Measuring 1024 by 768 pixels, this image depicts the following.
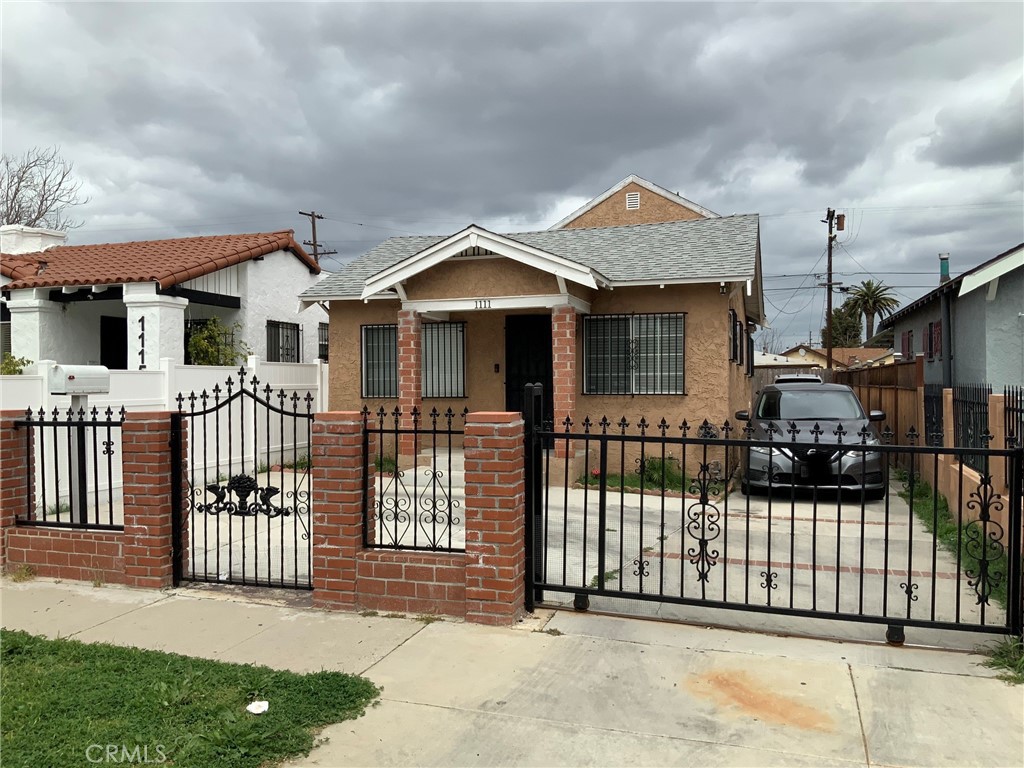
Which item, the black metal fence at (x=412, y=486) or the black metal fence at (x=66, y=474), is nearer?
the black metal fence at (x=412, y=486)

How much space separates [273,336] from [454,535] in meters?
9.72

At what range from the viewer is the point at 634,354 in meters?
12.4

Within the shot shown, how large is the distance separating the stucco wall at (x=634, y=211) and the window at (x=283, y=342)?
14.1 meters

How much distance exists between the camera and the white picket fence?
8812mm

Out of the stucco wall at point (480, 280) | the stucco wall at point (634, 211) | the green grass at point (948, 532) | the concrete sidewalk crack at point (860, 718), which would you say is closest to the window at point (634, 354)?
the stucco wall at point (480, 280)

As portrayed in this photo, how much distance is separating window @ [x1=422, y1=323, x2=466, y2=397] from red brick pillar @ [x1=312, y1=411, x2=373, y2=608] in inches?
322

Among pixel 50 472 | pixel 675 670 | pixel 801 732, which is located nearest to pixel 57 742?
pixel 675 670

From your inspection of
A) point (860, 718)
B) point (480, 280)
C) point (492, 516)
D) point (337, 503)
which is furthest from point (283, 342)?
point (860, 718)

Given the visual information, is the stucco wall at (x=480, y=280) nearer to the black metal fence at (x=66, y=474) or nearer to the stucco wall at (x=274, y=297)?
the stucco wall at (x=274, y=297)

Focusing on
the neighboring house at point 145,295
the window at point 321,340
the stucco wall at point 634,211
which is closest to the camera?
the neighboring house at point 145,295

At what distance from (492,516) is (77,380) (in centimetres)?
440

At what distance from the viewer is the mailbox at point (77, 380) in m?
6.86

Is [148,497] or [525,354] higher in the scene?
[525,354]

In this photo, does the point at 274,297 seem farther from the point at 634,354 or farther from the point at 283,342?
the point at 634,354
